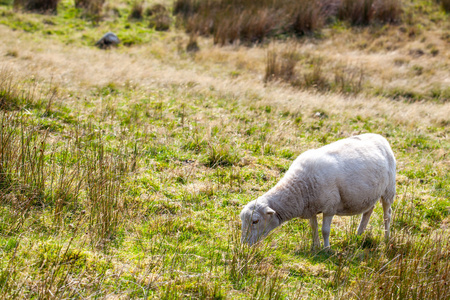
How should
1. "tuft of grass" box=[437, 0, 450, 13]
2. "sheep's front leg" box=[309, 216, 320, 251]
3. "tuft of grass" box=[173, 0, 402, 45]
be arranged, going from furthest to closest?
"tuft of grass" box=[437, 0, 450, 13] < "tuft of grass" box=[173, 0, 402, 45] < "sheep's front leg" box=[309, 216, 320, 251]

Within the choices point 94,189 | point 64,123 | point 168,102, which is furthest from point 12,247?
point 168,102

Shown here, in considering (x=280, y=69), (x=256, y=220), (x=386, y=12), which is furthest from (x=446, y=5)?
(x=256, y=220)

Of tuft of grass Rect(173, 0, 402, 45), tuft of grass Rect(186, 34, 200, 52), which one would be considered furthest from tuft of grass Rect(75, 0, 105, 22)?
tuft of grass Rect(186, 34, 200, 52)

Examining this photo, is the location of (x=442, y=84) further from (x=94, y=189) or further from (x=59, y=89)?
(x=94, y=189)

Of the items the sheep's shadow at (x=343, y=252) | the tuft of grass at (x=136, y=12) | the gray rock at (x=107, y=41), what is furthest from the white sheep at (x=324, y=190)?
the tuft of grass at (x=136, y=12)

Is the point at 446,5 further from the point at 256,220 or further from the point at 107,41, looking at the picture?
the point at 256,220

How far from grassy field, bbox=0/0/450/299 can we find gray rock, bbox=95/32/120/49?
14.6 inches

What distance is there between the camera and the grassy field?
11.0 feet

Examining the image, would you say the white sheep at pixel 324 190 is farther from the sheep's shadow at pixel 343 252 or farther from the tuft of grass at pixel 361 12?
the tuft of grass at pixel 361 12

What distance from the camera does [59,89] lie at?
829 centimetres

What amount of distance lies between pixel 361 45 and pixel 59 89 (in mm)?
11397

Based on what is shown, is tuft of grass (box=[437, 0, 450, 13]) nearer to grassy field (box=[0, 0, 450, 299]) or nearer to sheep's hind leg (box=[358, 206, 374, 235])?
grassy field (box=[0, 0, 450, 299])

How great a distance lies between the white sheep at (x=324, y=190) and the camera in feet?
14.4

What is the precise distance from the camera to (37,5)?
17.5 meters
